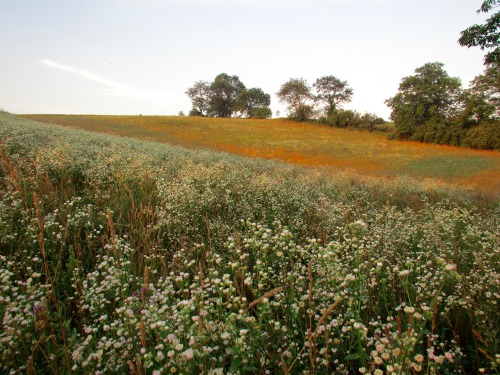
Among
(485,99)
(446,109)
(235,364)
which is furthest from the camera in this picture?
(446,109)

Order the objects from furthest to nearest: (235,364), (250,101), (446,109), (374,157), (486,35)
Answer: (250,101), (446,109), (374,157), (486,35), (235,364)

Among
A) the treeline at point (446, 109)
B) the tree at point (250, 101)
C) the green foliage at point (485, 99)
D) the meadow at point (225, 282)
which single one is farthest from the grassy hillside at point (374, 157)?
the tree at point (250, 101)

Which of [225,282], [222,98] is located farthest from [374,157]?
[222,98]

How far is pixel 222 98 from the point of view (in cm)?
8969

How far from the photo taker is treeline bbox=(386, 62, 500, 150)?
3438cm

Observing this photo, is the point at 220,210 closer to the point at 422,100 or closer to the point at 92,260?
the point at 92,260

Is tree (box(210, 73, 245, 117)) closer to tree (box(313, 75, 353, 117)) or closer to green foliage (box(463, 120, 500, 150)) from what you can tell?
tree (box(313, 75, 353, 117))

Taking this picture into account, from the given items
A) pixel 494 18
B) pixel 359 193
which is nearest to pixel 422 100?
pixel 494 18

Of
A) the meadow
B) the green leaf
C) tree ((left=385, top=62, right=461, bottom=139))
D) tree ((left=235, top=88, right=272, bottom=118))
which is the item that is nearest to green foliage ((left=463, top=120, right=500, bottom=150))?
tree ((left=385, top=62, right=461, bottom=139))

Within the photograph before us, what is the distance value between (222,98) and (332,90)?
36893 millimetres

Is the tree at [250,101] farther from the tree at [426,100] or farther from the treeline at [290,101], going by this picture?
the tree at [426,100]

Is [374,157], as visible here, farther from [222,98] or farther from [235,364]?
[222,98]

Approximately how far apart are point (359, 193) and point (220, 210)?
5.36 meters

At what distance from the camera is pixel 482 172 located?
1981 centimetres
